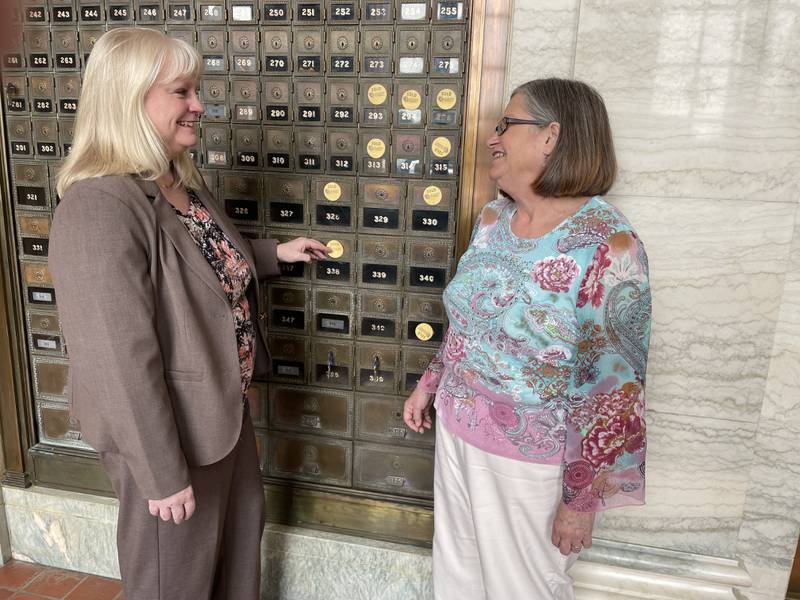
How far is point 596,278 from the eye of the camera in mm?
1547

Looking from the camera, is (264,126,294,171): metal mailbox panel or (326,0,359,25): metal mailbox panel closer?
(326,0,359,25): metal mailbox panel

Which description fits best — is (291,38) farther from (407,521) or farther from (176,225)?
(407,521)

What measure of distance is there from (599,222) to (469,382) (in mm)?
563

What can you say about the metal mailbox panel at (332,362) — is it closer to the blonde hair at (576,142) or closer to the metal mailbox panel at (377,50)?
the metal mailbox panel at (377,50)

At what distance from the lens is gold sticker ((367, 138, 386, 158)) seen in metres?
2.30

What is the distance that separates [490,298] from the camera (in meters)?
1.69

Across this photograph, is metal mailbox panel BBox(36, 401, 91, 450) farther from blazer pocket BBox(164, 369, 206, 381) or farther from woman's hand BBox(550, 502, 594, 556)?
woman's hand BBox(550, 502, 594, 556)

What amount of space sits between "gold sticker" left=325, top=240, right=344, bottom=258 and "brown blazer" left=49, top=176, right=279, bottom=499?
29.4 inches

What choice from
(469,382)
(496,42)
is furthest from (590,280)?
(496,42)

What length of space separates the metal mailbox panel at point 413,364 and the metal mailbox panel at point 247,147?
0.93 m

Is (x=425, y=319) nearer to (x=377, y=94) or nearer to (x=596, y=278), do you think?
(x=377, y=94)

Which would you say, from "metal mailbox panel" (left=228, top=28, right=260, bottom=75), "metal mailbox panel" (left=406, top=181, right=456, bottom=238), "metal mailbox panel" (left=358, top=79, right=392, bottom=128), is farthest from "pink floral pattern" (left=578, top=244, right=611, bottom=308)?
"metal mailbox panel" (left=228, top=28, right=260, bottom=75)

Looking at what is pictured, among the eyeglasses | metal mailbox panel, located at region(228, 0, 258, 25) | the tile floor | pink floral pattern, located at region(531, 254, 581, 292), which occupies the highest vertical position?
metal mailbox panel, located at region(228, 0, 258, 25)

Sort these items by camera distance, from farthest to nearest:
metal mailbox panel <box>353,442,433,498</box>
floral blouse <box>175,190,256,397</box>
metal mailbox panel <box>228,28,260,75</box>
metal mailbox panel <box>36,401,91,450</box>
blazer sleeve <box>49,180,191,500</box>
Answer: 1. metal mailbox panel <box>36,401,91,450</box>
2. metal mailbox panel <box>353,442,433,498</box>
3. metal mailbox panel <box>228,28,260,75</box>
4. floral blouse <box>175,190,256,397</box>
5. blazer sleeve <box>49,180,191,500</box>
